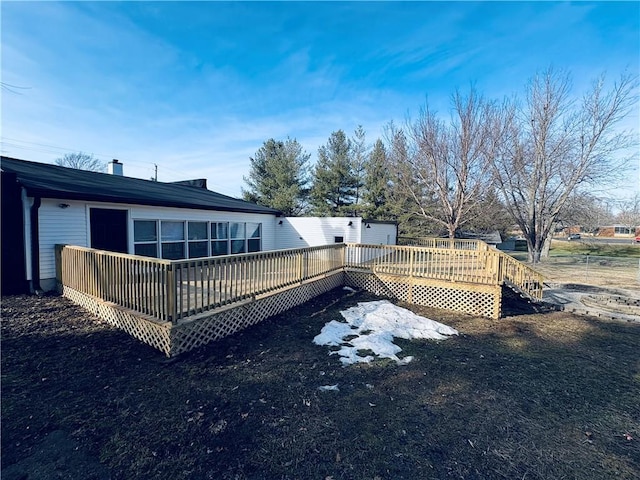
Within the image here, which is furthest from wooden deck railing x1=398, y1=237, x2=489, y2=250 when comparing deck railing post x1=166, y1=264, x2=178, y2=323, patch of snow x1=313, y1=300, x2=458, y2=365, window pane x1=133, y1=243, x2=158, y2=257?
deck railing post x1=166, y1=264, x2=178, y2=323

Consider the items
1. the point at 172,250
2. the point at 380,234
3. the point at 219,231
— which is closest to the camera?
the point at 172,250

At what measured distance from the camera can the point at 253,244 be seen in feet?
44.3

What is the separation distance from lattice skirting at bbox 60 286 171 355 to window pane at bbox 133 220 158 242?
9.97ft

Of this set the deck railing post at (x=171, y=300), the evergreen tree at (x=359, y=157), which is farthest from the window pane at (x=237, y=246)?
the evergreen tree at (x=359, y=157)

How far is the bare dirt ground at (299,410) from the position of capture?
2.52 m

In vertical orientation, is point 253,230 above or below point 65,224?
below

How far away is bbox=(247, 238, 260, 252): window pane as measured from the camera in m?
13.2

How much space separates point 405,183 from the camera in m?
19.2

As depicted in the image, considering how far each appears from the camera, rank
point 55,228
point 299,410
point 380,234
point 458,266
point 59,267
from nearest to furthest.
→ 1. point 299,410
2. point 59,267
3. point 55,228
4. point 458,266
5. point 380,234

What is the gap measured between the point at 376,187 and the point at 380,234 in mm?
9572

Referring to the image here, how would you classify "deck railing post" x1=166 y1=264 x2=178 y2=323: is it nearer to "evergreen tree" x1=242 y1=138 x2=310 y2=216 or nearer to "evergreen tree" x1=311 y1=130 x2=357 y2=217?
"evergreen tree" x1=242 y1=138 x2=310 y2=216

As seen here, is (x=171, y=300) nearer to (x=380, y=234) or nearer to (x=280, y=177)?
(x=380, y=234)

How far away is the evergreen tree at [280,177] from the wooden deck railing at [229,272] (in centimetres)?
1713

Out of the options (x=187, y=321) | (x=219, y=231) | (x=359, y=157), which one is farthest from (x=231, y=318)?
(x=359, y=157)
